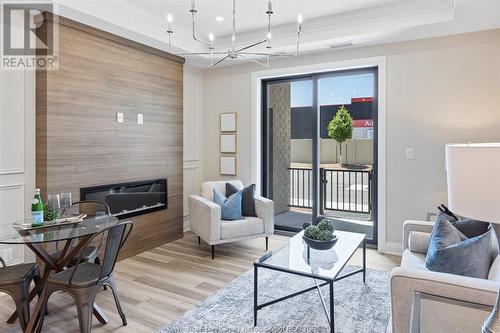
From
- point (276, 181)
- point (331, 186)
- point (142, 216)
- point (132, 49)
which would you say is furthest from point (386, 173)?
point (132, 49)

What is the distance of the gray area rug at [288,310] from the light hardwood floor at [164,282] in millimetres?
176

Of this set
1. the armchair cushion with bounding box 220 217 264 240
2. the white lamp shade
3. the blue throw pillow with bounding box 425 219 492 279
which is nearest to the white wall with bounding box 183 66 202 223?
the armchair cushion with bounding box 220 217 264 240

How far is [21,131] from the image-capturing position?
10.0 ft

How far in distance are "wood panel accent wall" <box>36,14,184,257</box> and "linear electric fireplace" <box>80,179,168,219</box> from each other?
0.26 ft

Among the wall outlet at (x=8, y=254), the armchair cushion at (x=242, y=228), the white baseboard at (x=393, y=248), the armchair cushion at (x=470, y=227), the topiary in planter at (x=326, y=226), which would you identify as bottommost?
the white baseboard at (x=393, y=248)

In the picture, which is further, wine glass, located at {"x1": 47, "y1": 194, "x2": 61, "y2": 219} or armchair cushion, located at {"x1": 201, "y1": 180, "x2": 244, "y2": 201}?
armchair cushion, located at {"x1": 201, "y1": 180, "x2": 244, "y2": 201}

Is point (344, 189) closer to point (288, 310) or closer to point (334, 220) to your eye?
point (334, 220)

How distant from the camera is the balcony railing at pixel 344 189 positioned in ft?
14.9

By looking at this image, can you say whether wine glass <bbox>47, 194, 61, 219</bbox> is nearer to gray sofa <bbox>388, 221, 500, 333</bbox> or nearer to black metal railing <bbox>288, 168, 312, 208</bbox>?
gray sofa <bbox>388, 221, 500, 333</bbox>

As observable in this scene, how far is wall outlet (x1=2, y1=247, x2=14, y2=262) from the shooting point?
302 centimetres

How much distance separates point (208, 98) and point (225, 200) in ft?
6.46

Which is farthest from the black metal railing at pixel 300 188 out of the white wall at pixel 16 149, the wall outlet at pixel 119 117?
the white wall at pixel 16 149

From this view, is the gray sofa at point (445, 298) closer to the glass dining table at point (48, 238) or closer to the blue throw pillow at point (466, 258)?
the blue throw pillow at point (466, 258)

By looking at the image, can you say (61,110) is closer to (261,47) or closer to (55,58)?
(55,58)
